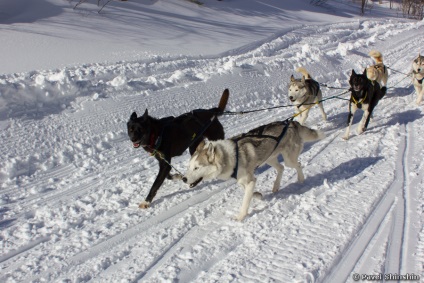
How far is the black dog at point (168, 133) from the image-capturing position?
13.3ft

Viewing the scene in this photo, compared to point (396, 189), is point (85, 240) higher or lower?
lower

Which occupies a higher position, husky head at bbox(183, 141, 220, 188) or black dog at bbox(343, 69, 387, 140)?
black dog at bbox(343, 69, 387, 140)

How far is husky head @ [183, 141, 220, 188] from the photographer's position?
3.64 metres

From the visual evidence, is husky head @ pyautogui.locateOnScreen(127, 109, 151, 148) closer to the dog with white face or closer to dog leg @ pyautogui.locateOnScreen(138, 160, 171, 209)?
dog leg @ pyautogui.locateOnScreen(138, 160, 171, 209)

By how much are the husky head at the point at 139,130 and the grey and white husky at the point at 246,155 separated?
0.69 meters

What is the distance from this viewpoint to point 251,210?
12.8 ft

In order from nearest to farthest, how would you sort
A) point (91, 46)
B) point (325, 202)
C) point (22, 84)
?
point (325, 202) < point (22, 84) < point (91, 46)

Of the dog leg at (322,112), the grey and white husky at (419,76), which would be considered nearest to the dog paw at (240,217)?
the dog leg at (322,112)

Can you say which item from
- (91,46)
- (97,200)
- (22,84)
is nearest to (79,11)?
(91,46)

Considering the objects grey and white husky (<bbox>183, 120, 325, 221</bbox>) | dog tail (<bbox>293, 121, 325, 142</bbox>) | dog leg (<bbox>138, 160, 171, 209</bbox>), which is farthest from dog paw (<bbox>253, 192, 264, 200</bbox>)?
dog leg (<bbox>138, 160, 171, 209</bbox>)

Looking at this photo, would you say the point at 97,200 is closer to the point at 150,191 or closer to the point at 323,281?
the point at 150,191

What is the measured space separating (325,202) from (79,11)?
12193mm

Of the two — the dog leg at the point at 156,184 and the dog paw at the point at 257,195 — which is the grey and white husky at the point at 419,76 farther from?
the dog leg at the point at 156,184

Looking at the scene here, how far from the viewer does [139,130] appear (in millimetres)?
4004
